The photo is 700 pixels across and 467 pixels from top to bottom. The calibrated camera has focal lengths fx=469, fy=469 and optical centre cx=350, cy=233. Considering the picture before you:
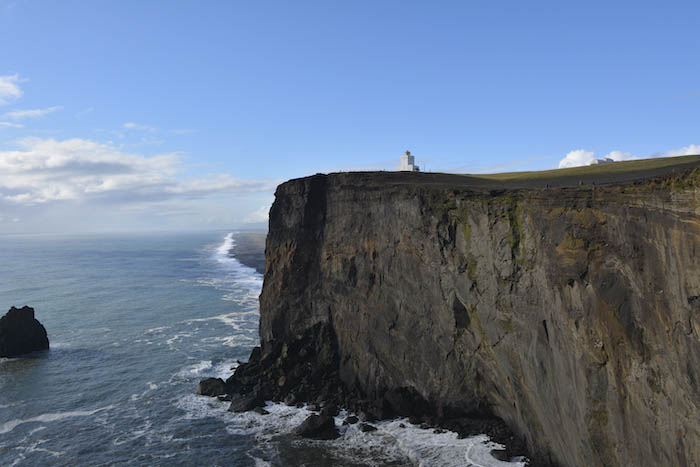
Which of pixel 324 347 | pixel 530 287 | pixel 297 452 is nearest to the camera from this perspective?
pixel 530 287

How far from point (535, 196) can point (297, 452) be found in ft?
66.5

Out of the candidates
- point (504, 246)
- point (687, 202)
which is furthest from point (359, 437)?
point (687, 202)

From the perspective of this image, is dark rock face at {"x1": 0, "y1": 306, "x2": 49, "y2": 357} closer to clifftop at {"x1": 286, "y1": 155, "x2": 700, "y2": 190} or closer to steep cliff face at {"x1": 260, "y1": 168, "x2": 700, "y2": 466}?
steep cliff face at {"x1": 260, "y1": 168, "x2": 700, "y2": 466}

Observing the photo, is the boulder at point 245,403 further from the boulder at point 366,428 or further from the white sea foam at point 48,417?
the white sea foam at point 48,417

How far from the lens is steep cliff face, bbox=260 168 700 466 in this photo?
16.1 m

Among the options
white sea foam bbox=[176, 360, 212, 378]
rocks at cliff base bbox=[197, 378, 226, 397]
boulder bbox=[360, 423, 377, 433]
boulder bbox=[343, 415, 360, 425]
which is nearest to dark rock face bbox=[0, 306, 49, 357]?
white sea foam bbox=[176, 360, 212, 378]

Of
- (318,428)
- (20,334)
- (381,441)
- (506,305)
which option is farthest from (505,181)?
(20,334)

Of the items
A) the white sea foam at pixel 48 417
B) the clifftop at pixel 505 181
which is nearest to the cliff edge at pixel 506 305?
the clifftop at pixel 505 181

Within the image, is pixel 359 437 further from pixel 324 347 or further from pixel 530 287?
pixel 530 287

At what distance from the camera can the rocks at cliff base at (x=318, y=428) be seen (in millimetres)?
30172

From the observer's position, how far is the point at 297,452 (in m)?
28.5

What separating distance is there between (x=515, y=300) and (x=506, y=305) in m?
0.87

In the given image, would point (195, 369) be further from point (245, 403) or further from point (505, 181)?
point (505, 181)

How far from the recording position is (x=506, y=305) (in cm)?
2564
